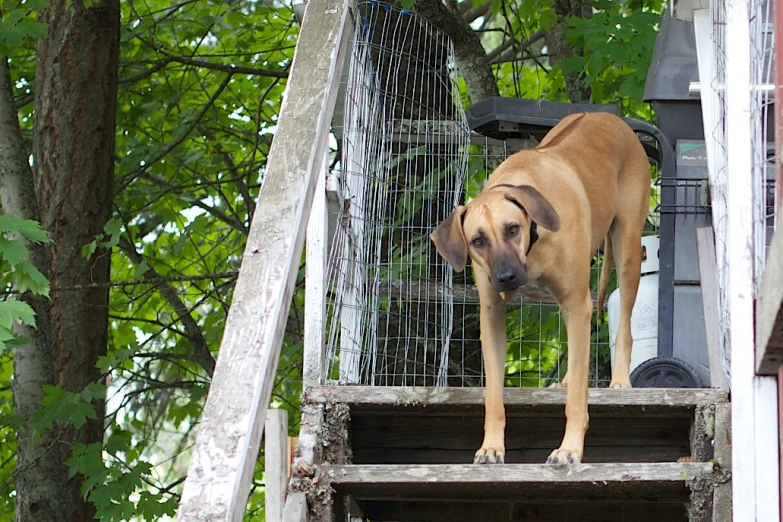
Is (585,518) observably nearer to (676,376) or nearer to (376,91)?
(676,376)

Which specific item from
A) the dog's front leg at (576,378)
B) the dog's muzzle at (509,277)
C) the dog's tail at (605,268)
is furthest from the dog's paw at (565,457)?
the dog's tail at (605,268)

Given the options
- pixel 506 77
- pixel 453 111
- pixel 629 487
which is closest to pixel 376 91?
pixel 453 111

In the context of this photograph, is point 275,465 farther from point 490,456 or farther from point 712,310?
point 712,310

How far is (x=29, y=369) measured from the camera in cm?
567

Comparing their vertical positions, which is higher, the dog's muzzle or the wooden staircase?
the dog's muzzle

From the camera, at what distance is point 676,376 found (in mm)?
4215

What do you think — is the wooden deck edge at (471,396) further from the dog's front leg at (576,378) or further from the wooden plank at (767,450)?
the wooden plank at (767,450)

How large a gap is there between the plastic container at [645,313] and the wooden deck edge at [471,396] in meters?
1.23

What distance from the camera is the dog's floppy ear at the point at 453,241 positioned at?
3.54 metres

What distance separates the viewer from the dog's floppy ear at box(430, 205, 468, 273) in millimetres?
3539

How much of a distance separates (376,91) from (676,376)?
5.73ft

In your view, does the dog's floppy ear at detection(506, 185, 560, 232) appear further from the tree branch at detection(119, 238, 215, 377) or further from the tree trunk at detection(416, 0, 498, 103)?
the tree branch at detection(119, 238, 215, 377)

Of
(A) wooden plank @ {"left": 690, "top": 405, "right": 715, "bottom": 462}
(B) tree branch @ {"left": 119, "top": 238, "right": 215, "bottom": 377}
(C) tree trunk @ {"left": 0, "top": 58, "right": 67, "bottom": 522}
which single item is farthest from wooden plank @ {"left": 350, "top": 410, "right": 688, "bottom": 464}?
(B) tree branch @ {"left": 119, "top": 238, "right": 215, "bottom": 377}

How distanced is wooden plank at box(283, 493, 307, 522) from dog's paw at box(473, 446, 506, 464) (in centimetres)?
57
